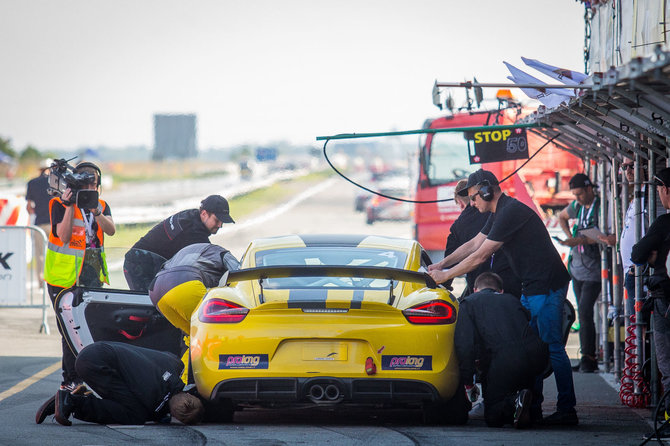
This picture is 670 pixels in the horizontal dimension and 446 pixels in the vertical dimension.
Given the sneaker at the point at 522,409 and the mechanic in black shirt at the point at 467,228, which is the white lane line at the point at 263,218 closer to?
the mechanic in black shirt at the point at 467,228

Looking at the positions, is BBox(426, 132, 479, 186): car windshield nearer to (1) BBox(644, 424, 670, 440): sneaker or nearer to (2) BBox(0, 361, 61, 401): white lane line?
(2) BBox(0, 361, 61, 401): white lane line

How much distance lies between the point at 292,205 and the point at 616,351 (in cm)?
4814

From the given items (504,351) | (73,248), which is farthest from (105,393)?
(504,351)

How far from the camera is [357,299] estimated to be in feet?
24.1

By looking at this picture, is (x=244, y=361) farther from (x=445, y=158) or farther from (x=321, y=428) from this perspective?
(x=445, y=158)

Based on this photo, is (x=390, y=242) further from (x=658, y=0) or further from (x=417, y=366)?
(x=658, y=0)

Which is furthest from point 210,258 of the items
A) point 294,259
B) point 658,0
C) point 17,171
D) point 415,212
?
point 17,171

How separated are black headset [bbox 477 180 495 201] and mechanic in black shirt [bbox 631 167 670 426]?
1332 mm

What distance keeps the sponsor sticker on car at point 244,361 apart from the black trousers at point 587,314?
4.88m

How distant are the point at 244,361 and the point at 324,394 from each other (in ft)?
1.80

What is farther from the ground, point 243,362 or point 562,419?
point 243,362

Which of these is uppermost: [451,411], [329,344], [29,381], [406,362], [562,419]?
[329,344]

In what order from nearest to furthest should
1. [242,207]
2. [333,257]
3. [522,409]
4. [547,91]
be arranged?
[522,409], [333,257], [547,91], [242,207]

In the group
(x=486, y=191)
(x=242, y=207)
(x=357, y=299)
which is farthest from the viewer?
(x=242, y=207)
